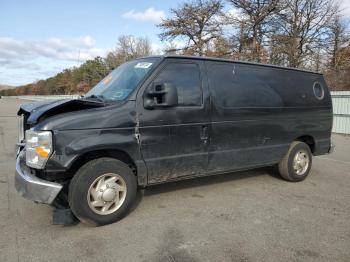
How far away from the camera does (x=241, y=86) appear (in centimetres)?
523

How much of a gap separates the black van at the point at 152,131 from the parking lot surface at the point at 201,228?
38 centimetres

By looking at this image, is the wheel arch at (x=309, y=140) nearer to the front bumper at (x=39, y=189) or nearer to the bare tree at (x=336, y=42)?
the front bumper at (x=39, y=189)

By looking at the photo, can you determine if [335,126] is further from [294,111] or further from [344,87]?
[294,111]

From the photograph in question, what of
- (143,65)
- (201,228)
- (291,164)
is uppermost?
(143,65)

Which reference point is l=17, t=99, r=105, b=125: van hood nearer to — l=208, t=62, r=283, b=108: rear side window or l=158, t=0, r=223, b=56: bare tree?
l=208, t=62, r=283, b=108: rear side window

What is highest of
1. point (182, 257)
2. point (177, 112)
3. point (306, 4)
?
point (306, 4)

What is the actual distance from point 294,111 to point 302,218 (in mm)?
2180

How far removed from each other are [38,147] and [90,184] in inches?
28.1

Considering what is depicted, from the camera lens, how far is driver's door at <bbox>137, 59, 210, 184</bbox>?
4285mm

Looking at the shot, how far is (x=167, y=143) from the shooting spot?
4445 millimetres

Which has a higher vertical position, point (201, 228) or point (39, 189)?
point (39, 189)

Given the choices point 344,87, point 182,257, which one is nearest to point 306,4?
point 344,87

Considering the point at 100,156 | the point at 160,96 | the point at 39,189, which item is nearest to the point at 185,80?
the point at 160,96

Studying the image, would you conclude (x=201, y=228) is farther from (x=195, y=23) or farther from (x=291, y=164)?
(x=195, y=23)
